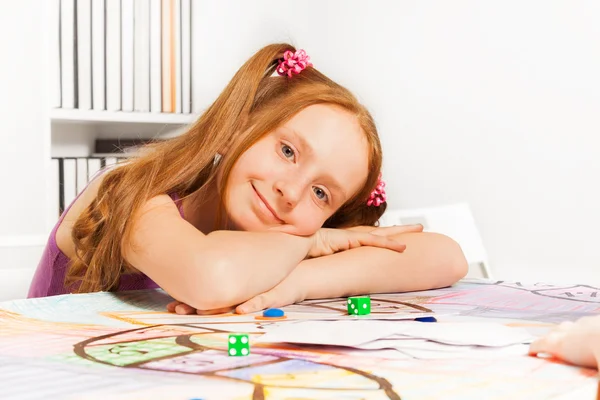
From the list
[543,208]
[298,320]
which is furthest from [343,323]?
[543,208]

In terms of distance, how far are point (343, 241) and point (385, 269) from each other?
0.10 meters

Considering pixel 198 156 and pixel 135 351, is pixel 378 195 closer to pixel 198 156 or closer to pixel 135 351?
pixel 198 156

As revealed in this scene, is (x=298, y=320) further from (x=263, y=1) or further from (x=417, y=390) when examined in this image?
(x=263, y=1)

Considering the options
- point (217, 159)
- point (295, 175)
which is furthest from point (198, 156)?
point (295, 175)

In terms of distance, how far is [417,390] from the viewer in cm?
56

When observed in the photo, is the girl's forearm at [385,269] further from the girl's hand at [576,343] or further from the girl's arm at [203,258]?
the girl's hand at [576,343]

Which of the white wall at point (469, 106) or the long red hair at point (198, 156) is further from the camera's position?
the white wall at point (469, 106)

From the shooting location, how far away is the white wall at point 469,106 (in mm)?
1962

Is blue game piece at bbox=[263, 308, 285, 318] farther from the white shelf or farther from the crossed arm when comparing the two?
the white shelf

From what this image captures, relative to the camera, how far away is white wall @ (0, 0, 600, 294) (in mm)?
1962

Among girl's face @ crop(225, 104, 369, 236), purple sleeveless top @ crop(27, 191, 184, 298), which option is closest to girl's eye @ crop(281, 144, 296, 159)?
girl's face @ crop(225, 104, 369, 236)

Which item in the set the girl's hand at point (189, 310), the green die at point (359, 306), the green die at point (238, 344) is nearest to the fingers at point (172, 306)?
the girl's hand at point (189, 310)

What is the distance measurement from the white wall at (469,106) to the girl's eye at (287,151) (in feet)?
3.46

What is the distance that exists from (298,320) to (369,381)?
0.31 metres
